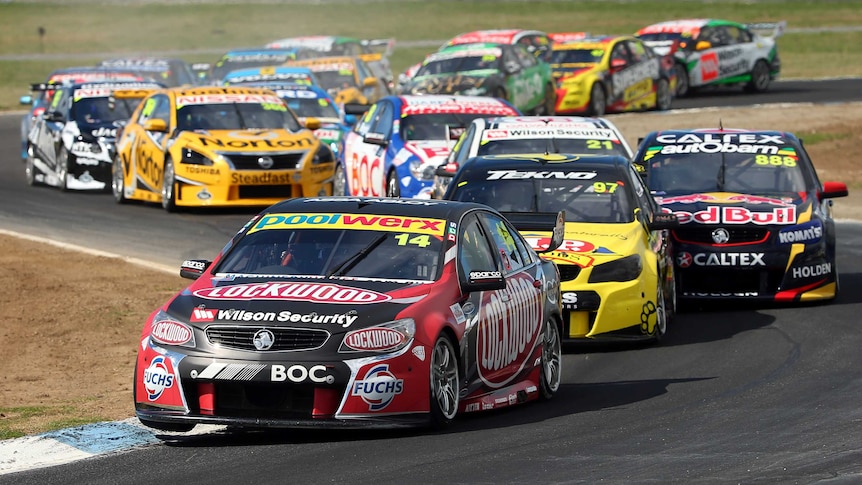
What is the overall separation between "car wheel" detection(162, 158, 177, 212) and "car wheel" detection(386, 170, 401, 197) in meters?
2.75

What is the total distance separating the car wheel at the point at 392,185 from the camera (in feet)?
65.5

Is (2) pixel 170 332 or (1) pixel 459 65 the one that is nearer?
(2) pixel 170 332

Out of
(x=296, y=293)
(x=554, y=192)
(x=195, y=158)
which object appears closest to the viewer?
(x=296, y=293)

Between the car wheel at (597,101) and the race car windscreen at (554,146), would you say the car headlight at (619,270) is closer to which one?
the race car windscreen at (554,146)

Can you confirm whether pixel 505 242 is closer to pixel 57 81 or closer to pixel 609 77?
pixel 57 81

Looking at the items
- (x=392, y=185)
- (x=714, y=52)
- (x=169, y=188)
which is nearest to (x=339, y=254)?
(x=392, y=185)

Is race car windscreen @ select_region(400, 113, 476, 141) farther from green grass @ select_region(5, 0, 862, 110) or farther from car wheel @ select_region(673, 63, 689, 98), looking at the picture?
green grass @ select_region(5, 0, 862, 110)

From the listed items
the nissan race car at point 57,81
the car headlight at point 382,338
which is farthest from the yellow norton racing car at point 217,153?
the car headlight at point 382,338

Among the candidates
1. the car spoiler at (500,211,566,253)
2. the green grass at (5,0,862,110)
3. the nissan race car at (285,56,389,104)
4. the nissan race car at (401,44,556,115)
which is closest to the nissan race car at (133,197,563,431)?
the car spoiler at (500,211,566,253)

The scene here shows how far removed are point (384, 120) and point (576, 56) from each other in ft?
49.5

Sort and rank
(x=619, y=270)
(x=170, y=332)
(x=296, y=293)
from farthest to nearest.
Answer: (x=619, y=270) < (x=296, y=293) < (x=170, y=332)

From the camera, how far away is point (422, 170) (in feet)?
64.5

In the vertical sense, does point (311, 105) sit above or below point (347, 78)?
above

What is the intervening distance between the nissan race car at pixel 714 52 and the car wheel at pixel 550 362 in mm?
28278
